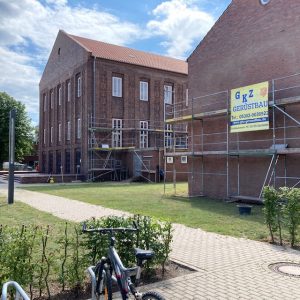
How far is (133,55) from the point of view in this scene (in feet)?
132

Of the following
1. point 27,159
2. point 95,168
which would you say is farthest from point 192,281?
point 27,159

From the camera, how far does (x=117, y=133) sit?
35.8 metres

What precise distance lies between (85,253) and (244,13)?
15.2m

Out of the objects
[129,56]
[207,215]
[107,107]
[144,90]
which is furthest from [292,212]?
[129,56]

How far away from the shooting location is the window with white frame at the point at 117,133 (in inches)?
1401

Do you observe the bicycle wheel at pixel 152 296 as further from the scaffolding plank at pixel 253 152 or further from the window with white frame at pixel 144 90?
the window with white frame at pixel 144 90

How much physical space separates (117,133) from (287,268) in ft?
99.3

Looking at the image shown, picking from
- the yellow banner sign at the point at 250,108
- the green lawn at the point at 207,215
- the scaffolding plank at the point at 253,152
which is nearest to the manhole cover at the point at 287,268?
the green lawn at the point at 207,215

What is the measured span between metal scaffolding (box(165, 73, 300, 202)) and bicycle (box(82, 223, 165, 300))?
11466 mm

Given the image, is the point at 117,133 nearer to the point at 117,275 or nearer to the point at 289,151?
the point at 289,151

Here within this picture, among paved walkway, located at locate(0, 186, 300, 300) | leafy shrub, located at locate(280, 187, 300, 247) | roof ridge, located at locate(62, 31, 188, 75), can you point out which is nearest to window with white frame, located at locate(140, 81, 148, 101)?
roof ridge, located at locate(62, 31, 188, 75)

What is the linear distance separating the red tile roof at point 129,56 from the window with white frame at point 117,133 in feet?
19.8

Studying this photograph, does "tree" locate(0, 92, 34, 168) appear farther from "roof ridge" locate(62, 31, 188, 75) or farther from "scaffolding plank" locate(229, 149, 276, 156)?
"scaffolding plank" locate(229, 149, 276, 156)

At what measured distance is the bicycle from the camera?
358 cm
